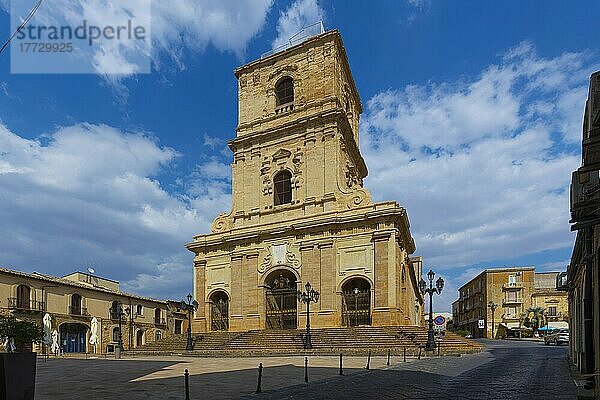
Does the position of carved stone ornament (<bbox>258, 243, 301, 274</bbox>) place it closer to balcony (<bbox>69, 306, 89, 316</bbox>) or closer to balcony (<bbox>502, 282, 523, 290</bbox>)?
balcony (<bbox>69, 306, 89, 316</bbox>)

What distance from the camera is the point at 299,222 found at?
1259 inches

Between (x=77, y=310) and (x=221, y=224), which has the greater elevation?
(x=221, y=224)

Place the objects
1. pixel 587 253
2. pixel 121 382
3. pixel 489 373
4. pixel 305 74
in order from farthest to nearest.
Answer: pixel 305 74
pixel 489 373
pixel 121 382
pixel 587 253

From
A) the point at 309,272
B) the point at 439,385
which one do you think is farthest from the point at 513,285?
the point at 439,385

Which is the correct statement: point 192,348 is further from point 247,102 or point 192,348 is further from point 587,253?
point 587,253

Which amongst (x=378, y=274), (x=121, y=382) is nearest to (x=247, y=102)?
(x=378, y=274)

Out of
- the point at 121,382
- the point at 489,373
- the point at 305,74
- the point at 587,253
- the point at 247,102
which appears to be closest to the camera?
the point at 587,253

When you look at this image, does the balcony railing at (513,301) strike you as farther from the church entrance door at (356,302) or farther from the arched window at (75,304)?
the arched window at (75,304)

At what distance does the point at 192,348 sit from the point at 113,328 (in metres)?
19.2

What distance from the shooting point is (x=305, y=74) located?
35562 millimetres

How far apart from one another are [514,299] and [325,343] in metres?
50.8

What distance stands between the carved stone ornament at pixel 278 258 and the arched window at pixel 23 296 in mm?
18009

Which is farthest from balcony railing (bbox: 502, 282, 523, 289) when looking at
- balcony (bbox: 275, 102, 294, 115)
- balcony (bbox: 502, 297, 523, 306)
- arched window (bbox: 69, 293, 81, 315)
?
arched window (bbox: 69, 293, 81, 315)

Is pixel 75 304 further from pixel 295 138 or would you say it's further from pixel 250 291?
pixel 295 138
